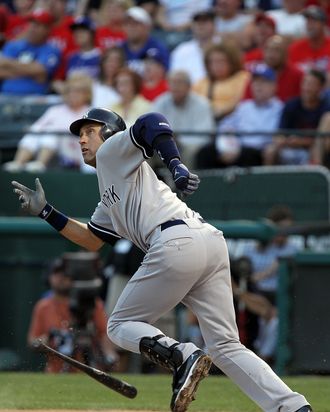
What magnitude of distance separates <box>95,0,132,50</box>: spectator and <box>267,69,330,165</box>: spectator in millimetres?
2936

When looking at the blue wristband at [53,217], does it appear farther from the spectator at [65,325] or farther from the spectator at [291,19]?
the spectator at [291,19]

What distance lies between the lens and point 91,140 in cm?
605

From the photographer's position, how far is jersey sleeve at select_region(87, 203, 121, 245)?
20.9 ft

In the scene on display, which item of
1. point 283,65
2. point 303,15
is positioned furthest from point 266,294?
point 303,15

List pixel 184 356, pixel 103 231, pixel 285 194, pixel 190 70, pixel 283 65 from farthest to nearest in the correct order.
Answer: pixel 190 70 → pixel 283 65 → pixel 285 194 → pixel 103 231 → pixel 184 356

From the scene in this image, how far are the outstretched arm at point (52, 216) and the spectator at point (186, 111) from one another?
210 inches

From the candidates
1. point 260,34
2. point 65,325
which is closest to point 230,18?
point 260,34

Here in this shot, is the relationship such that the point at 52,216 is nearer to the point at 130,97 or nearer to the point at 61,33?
the point at 130,97

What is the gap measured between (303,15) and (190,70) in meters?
1.44

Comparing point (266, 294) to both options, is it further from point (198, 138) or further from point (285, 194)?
point (198, 138)

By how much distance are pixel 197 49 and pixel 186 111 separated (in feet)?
4.38

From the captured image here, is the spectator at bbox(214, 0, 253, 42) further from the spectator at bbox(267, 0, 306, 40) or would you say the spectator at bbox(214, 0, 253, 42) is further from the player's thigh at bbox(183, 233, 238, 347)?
the player's thigh at bbox(183, 233, 238, 347)

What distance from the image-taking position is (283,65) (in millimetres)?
12211

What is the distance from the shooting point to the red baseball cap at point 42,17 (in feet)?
45.7
